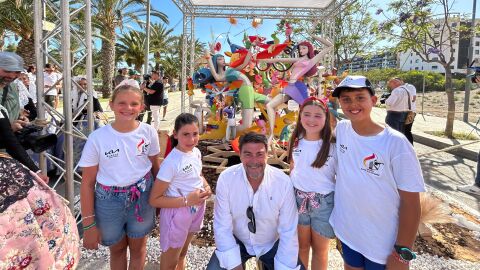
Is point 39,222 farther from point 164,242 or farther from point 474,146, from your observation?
point 474,146

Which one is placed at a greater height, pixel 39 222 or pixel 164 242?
pixel 39 222

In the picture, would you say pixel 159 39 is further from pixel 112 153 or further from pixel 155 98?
pixel 112 153

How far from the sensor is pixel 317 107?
7.07ft

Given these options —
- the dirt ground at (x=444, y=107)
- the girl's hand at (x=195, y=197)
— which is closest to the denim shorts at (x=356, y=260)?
the girl's hand at (x=195, y=197)

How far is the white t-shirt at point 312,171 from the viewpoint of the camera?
6.66 ft

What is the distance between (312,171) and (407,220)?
2.10 feet

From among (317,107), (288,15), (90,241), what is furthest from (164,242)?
(288,15)

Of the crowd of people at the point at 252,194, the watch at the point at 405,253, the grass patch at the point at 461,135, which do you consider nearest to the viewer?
the watch at the point at 405,253

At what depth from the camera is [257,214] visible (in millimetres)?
1924

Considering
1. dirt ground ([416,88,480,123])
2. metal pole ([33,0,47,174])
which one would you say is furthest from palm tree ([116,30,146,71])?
metal pole ([33,0,47,174])

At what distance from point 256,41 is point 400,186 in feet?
16.5

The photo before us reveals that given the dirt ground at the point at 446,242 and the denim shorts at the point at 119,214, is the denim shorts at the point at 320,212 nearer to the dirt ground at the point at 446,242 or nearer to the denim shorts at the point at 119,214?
the denim shorts at the point at 119,214

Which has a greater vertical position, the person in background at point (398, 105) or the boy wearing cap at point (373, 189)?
the person in background at point (398, 105)

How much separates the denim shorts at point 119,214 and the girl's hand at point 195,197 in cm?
29
